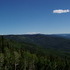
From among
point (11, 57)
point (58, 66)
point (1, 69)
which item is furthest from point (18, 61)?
point (58, 66)

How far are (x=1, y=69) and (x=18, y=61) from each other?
92.9ft

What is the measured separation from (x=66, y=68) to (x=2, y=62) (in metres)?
59.9

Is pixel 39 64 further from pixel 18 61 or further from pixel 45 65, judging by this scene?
pixel 18 61

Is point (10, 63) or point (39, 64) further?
point (39, 64)

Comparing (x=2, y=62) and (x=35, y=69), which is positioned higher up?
(x=2, y=62)

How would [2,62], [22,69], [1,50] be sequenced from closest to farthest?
1. [2,62]
2. [22,69]
3. [1,50]

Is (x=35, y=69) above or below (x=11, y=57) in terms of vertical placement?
below

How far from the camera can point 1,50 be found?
575 feet

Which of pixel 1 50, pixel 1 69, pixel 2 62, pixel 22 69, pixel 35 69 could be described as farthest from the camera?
pixel 1 50

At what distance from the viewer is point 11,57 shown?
149375mm

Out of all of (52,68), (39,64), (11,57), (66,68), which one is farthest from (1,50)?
(66,68)

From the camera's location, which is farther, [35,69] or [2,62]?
[35,69]

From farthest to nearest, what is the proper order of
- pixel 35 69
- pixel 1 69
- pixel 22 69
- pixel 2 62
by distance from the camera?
pixel 35 69, pixel 22 69, pixel 2 62, pixel 1 69

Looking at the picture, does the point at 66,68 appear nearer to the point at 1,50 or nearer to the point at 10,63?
the point at 10,63
